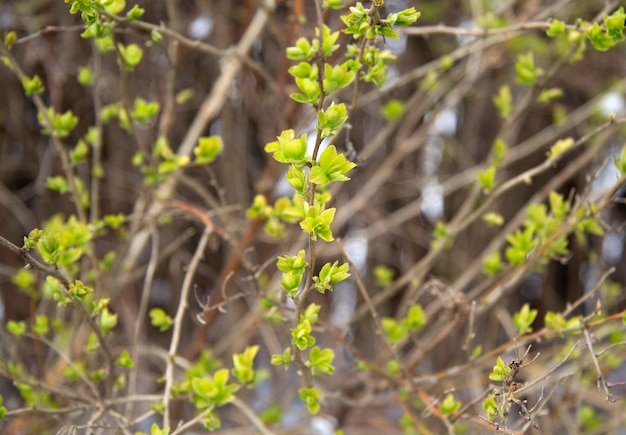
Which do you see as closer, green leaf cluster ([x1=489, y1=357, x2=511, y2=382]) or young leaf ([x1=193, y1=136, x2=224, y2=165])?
green leaf cluster ([x1=489, y1=357, x2=511, y2=382])

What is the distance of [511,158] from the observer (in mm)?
2018

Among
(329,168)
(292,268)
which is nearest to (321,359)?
(292,268)

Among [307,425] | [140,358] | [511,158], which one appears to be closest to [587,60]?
[511,158]

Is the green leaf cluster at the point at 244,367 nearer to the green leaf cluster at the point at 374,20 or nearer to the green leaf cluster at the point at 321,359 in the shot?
the green leaf cluster at the point at 321,359

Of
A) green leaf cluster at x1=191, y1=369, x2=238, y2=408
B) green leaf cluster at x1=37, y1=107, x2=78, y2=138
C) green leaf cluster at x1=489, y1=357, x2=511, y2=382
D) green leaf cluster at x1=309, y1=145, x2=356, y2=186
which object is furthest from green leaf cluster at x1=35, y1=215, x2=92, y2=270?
green leaf cluster at x1=489, y1=357, x2=511, y2=382

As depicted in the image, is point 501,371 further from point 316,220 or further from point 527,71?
point 527,71

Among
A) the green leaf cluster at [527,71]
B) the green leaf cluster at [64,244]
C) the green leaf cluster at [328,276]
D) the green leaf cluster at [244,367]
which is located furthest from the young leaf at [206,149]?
the green leaf cluster at [527,71]

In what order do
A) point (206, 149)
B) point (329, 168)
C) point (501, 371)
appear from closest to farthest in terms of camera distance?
point (329, 168) → point (501, 371) → point (206, 149)

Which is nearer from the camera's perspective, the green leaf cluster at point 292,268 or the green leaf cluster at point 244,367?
the green leaf cluster at point 292,268

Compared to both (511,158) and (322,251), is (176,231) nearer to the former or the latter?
(322,251)

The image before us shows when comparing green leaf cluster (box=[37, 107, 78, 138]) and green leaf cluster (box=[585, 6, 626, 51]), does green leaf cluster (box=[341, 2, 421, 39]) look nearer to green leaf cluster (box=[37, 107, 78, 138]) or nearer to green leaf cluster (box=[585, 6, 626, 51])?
green leaf cluster (box=[585, 6, 626, 51])

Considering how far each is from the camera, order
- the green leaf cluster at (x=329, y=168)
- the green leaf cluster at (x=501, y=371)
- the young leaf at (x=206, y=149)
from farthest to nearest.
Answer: the young leaf at (x=206, y=149), the green leaf cluster at (x=501, y=371), the green leaf cluster at (x=329, y=168)

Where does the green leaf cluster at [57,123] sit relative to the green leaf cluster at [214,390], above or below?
above

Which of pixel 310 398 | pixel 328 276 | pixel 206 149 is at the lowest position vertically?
pixel 310 398
